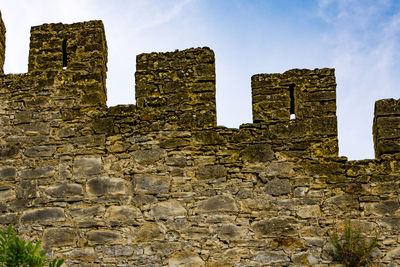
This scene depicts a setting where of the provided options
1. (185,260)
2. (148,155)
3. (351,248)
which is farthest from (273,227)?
(148,155)

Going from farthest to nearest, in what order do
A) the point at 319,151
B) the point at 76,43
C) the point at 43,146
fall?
the point at 76,43 < the point at 43,146 < the point at 319,151

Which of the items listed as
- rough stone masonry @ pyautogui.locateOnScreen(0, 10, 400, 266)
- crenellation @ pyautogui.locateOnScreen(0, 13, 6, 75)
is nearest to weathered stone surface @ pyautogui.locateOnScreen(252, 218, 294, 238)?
rough stone masonry @ pyautogui.locateOnScreen(0, 10, 400, 266)

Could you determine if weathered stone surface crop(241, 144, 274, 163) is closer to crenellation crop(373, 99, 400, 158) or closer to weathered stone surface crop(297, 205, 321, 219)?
weathered stone surface crop(297, 205, 321, 219)

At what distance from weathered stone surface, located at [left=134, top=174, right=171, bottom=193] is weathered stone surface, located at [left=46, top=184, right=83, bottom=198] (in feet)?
2.13

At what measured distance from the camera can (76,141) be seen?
19.2 feet

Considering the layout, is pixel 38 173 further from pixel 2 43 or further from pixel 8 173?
pixel 2 43

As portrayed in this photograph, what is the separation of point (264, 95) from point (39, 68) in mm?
2699

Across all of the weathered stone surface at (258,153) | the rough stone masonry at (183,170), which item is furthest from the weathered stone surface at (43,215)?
the weathered stone surface at (258,153)

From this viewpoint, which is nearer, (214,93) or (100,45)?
(214,93)

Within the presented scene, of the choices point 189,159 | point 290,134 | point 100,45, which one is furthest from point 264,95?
point 100,45

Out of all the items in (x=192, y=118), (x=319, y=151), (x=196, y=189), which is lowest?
(x=196, y=189)

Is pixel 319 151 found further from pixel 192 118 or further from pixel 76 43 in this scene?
pixel 76 43

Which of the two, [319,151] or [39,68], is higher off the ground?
[39,68]

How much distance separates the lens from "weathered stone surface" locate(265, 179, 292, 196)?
543cm
